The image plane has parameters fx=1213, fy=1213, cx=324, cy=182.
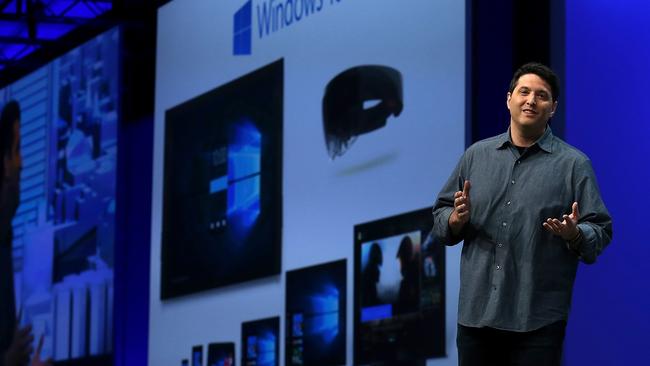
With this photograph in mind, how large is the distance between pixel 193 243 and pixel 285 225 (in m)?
0.89

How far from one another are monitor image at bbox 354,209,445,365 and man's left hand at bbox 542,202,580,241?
1895 mm

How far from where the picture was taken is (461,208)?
2732 mm

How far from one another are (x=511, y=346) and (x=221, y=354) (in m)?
3.36

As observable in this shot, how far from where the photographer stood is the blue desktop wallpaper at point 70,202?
722cm

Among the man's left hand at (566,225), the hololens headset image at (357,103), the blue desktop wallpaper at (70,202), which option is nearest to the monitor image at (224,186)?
the hololens headset image at (357,103)

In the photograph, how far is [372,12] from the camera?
5.04 m

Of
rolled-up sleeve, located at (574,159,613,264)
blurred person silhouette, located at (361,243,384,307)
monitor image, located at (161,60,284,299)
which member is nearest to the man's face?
rolled-up sleeve, located at (574,159,613,264)

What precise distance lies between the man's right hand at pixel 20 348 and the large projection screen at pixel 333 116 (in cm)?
158

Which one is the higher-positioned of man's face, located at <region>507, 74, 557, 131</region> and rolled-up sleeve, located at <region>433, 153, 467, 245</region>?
man's face, located at <region>507, 74, 557, 131</region>

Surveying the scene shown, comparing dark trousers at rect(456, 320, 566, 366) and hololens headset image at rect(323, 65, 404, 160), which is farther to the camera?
hololens headset image at rect(323, 65, 404, 160)

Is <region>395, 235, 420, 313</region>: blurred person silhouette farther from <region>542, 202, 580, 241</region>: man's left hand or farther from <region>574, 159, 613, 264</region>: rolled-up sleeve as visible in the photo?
<region>542, 202, 580, 241</region>: man's left hand

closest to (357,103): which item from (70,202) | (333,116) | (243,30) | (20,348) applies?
(333,116)

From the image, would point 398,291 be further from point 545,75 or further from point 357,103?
point 545,75

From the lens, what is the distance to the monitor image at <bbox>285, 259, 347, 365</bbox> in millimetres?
5047
